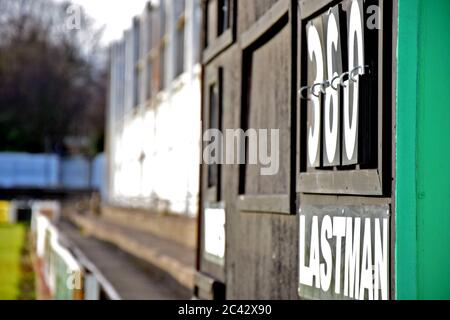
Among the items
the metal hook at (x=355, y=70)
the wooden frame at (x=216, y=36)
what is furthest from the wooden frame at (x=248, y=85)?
the metal hook at (x=355, y=70)

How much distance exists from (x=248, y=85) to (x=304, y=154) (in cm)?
174

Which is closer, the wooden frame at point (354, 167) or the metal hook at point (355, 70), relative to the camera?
the wooden frame at point (354, 167)

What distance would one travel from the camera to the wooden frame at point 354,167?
4.04 m

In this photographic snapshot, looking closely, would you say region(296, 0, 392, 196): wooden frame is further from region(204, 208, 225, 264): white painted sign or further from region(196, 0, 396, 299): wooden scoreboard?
region(204, 208, 225, 264): white painted sign

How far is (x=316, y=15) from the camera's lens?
5.10m

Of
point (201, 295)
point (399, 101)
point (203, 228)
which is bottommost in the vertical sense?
point (201, 295)

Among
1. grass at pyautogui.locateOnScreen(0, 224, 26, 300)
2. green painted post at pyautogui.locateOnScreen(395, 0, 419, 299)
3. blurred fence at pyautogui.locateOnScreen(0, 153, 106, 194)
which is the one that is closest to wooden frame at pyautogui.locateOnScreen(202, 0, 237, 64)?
green painted post at pyautogui.locateOnScreen(395, 0, 419, 299)

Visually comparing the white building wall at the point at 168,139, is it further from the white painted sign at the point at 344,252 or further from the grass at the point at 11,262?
the white painted sign at the point at 344,252

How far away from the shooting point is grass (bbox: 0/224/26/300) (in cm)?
1657

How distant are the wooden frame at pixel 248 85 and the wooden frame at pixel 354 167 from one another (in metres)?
0.21

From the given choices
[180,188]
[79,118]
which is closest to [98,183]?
[79,118]

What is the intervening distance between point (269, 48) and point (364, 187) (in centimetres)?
233

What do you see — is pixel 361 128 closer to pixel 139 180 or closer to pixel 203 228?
pixel 203 228

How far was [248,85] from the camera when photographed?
278 inches
